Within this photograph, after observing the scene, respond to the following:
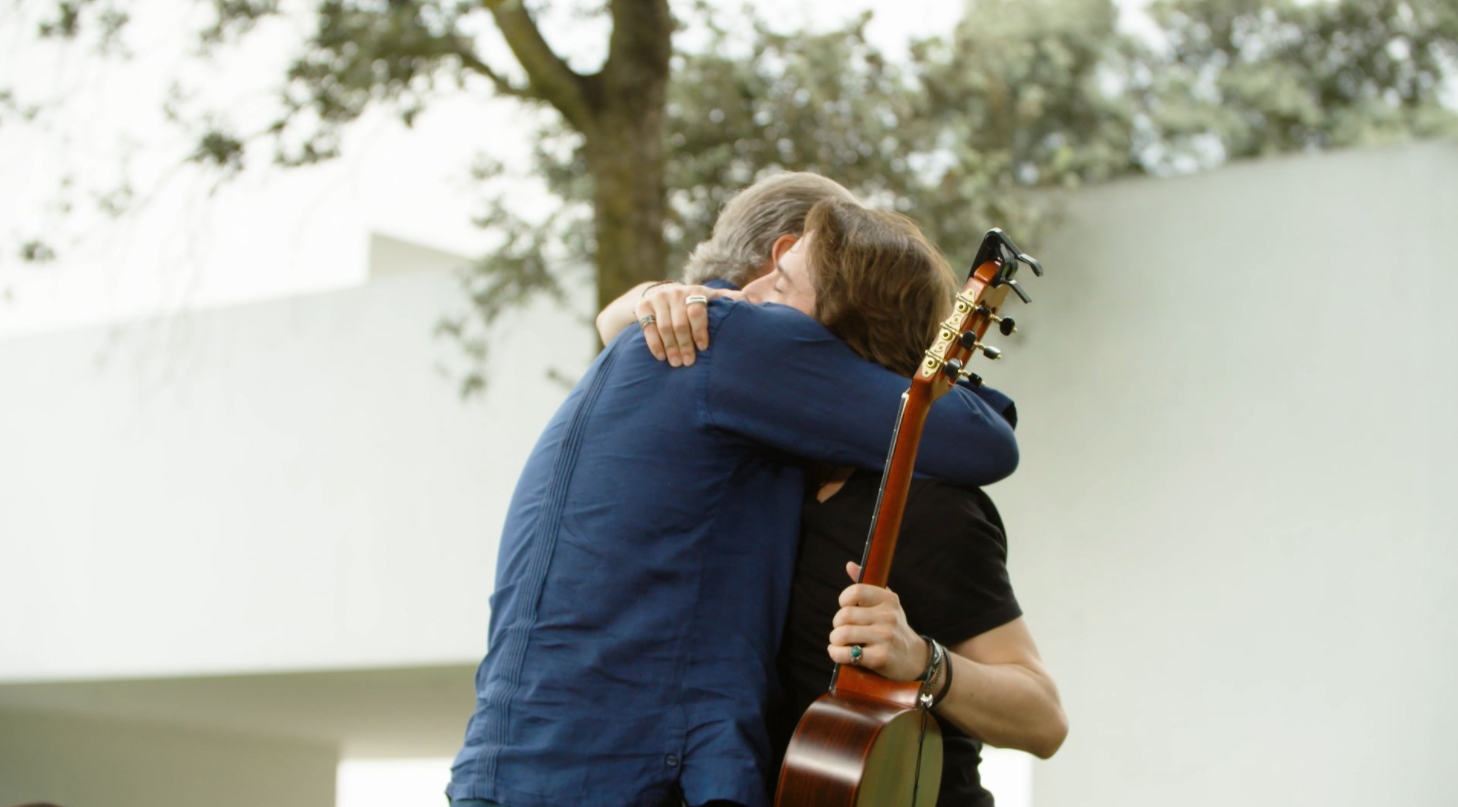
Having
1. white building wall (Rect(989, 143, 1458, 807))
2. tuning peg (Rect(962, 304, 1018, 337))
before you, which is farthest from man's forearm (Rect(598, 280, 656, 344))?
white building wall (Rect(989, 143, 1458, 807))

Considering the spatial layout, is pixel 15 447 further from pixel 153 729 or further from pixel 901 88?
pixel 901 88

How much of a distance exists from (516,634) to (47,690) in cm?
810

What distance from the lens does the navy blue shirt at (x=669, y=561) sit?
1.53 metres

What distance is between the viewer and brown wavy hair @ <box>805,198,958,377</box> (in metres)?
1.69

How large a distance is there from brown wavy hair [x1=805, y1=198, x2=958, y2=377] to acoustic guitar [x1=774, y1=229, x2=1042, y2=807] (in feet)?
0.42

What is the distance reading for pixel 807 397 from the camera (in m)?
1.59

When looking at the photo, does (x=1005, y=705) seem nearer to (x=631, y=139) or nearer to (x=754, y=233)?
(x=754, y=233)

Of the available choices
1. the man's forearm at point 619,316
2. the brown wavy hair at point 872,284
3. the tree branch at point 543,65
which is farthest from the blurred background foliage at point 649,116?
the brown wavy hair at point 872,284

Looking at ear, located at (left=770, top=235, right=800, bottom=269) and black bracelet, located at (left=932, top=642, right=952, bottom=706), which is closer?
black bracelet, located at (left=932, top=642, right=952, bottom=706)

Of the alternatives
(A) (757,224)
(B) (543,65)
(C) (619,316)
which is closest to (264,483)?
(B) (543,65)

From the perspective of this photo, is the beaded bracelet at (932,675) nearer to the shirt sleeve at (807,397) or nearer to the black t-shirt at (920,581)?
the black t-shirt at (920,581)

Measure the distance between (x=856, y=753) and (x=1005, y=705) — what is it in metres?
0.24

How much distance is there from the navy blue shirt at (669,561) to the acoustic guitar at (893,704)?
6 cm

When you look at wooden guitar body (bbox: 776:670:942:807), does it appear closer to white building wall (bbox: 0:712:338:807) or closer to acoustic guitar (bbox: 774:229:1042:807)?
acoustic guitar (bbox: 774:229:1042:807)
